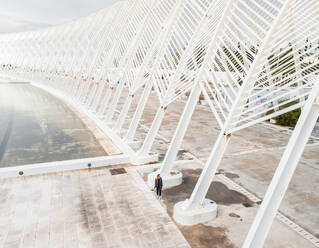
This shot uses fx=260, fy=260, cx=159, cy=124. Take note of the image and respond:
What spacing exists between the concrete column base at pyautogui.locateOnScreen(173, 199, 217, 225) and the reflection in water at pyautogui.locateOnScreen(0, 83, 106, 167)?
26.8 feet

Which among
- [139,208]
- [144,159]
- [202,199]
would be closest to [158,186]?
[139,208]

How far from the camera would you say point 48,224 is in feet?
26.6

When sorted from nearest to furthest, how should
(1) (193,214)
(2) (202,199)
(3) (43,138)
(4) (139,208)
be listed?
(1) (193,214) → (2) (202,199) → (4) (139,208) → (3) (43,138)

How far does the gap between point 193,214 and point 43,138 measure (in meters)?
14.3

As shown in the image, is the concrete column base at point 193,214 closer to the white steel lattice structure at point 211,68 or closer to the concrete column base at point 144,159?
the white steel lattice structure at point 211,68

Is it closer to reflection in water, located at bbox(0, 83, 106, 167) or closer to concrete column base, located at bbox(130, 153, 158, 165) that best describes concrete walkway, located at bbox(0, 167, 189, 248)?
concrete column base, located at bbox(130, 153, 158, 165)

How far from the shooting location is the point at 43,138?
61.7 feet

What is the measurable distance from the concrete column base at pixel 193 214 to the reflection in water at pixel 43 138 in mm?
8164

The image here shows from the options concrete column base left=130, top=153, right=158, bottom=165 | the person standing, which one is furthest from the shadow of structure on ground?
concrete column base left=130, top=153, right=158, bottom=165

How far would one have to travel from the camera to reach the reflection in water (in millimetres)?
15039

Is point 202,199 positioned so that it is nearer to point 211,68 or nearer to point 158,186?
point 158,186

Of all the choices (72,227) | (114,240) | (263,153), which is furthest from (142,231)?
(263,153)

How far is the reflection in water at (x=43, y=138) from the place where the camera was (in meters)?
15.0

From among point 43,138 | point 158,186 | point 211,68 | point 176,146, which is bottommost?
point 43,138
